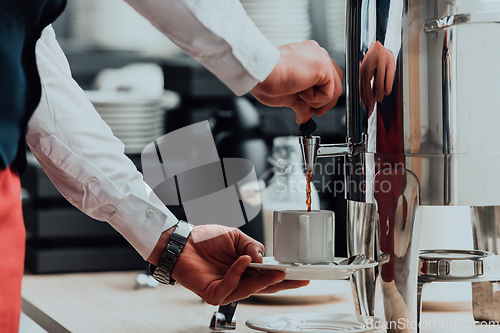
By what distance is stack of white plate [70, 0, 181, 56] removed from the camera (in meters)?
1.30

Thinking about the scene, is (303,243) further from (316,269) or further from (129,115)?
(129,115)

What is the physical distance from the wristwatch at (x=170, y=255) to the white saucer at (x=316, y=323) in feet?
0.42

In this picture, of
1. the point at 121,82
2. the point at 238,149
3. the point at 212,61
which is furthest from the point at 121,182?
the point at 121,82

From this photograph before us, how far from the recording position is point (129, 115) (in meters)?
1.21

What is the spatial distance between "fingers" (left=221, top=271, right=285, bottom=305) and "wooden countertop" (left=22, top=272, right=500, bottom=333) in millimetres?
70

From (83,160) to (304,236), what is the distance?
28 centimetres

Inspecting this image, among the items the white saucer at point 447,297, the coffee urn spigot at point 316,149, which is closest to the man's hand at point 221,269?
the coffee urn spigot at point 316,149

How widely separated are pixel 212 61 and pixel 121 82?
77 centimetres

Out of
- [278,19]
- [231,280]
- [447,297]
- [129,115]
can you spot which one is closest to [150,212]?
[231,280]

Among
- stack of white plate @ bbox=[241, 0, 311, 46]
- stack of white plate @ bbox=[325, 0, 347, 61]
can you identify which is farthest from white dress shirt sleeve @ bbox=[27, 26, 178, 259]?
stack of white plate @ bbox=[325, 0, 347, 61]

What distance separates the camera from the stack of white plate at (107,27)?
1.30 m

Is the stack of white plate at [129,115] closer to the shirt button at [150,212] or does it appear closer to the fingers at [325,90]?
the shirt button at [150,212]

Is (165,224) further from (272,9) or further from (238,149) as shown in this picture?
(272,9)

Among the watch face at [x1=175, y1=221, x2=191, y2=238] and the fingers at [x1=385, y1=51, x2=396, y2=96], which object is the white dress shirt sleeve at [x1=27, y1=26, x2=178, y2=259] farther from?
the fingers at [x1=385, y1=51, x2=396, y2=96]
